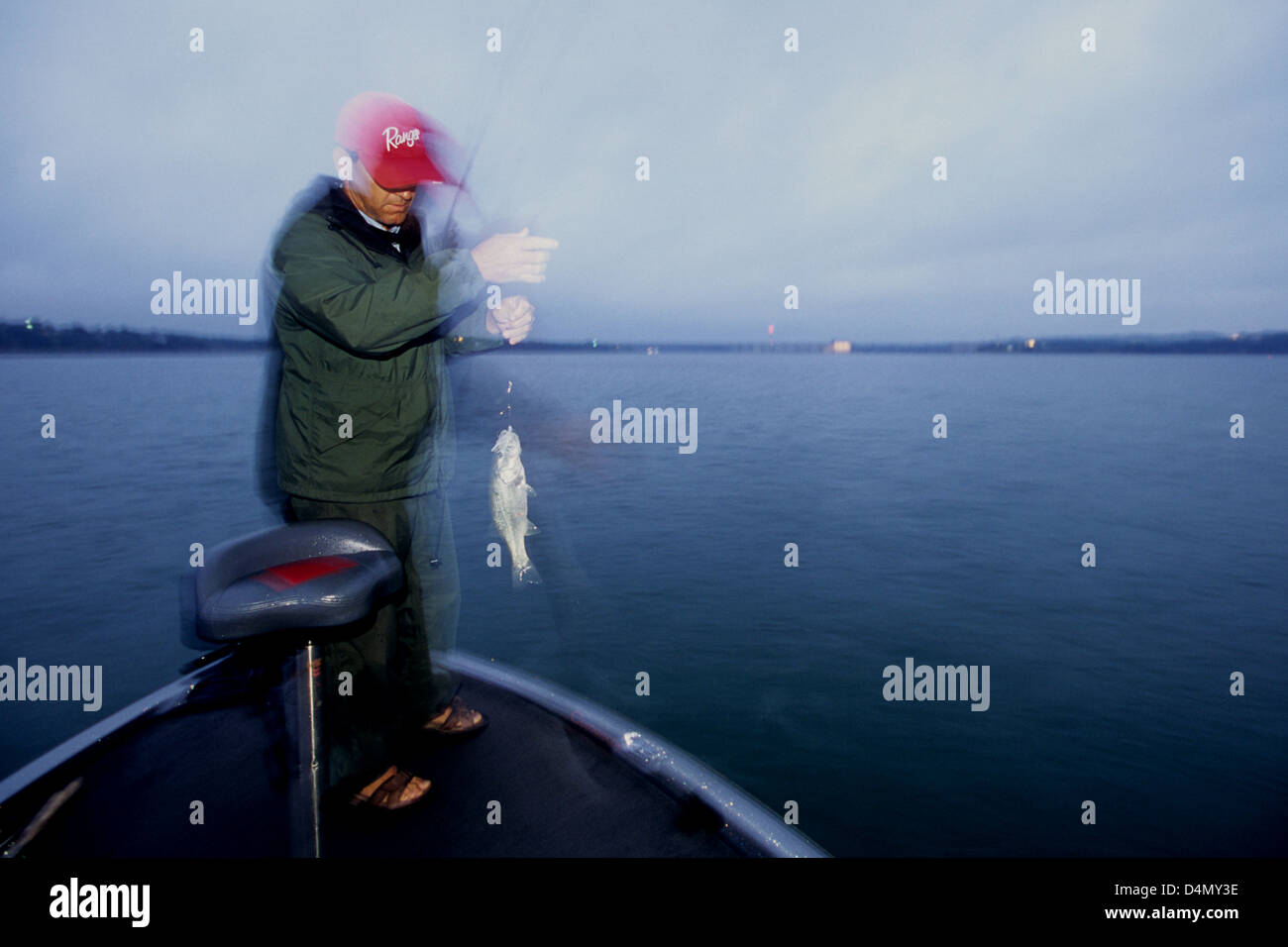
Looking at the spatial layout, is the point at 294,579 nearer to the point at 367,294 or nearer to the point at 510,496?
the point at 367,294

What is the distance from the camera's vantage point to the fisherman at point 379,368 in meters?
2.09

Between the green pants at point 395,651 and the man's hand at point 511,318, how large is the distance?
66 centimetres

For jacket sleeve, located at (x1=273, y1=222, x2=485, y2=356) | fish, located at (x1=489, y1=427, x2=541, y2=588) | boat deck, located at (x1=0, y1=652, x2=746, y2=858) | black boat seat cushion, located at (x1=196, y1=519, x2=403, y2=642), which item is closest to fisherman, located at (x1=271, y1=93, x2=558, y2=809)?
jacket sleeve, located at (x1=273, y1=222, x2=485, y2=356)

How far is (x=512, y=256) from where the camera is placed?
2240 millimetres

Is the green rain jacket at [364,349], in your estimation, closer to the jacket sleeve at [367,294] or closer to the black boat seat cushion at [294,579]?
the jacket sleeve at [367,294]

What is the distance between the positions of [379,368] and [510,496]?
158 centimetres

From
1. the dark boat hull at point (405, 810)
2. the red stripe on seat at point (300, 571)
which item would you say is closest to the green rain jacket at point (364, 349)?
the red stripe on seat at point (300, 571)

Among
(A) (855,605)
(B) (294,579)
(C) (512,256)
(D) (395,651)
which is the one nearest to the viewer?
(B) (294,579)

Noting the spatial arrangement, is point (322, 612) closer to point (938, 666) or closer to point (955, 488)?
point (938, 666)

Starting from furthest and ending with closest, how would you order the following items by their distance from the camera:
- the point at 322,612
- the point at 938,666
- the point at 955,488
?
the point at 955,488
the point at 938,666
the point at 322,612

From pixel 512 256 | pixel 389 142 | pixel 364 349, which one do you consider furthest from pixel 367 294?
pixel 389 142
